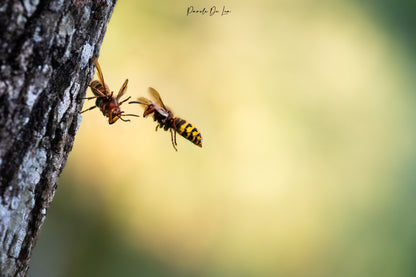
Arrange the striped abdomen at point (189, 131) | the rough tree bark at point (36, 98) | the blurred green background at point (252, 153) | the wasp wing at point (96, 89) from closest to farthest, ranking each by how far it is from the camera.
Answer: the rough tree bark at point (36, 98) → the wasp wing at point (96, 89) → the striped abdomen at point (189, 131) → the blurred green background at point (252, 153)

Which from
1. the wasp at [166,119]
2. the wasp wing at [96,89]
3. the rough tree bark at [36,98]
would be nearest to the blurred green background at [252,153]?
the wasp at [166,119]

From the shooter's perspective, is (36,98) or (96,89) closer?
(36,98)

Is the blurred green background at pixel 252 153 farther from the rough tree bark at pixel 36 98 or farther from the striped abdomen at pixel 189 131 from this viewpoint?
the rough tree bark at pixel 36 98

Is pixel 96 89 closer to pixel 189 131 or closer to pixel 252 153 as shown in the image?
pixel 189 131

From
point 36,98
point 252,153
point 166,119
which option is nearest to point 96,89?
point 166,119

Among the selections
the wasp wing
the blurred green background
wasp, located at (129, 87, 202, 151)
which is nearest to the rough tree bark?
the wasp wing

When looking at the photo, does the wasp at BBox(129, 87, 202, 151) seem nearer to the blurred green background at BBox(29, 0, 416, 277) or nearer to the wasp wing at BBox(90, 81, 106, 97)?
the wasp wing at BBox(90, 81, 106, 97)
